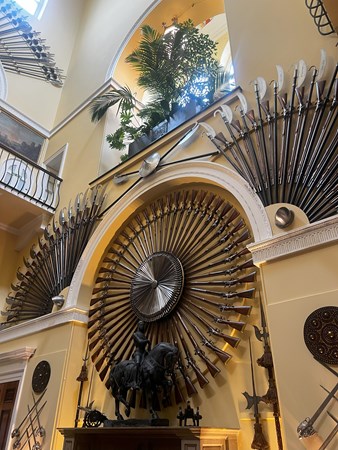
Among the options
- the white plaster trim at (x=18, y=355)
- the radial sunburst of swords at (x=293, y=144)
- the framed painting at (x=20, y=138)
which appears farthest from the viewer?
the framed painting at (x=20, y=138)

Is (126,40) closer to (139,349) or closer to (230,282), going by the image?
(230,282)

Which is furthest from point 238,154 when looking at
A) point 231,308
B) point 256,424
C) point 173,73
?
point 256,424

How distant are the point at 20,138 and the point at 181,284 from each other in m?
5.22

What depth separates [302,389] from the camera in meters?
2.35

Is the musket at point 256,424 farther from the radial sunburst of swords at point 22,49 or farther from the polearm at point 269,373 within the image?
the radial sunburst of swords at point 22,49

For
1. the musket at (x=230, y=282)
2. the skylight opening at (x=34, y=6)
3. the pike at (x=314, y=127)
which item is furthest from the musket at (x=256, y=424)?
the skylight opening at (x=34, y=6)

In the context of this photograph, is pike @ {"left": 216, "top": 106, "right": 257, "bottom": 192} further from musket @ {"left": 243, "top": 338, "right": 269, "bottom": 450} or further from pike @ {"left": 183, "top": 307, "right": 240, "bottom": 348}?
musket @ {"left": 243, "top": 338, "right": 269, "bottom": 450}

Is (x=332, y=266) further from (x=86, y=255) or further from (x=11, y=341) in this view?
(x=11, y=341)

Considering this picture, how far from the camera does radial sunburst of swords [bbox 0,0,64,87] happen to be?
307 inches

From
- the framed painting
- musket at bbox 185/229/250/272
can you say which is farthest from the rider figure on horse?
the framed painting

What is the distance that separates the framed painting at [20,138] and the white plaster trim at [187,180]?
3.13 metres

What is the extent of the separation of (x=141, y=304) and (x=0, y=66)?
21.2 feet

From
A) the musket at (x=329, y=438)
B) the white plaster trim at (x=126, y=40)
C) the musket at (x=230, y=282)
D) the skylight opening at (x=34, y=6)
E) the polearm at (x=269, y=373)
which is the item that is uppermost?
the skylight opening at (x=34, y=6)

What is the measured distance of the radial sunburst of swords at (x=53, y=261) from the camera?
5109mm
